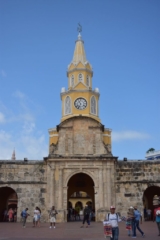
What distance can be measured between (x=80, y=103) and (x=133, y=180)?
18242 mm

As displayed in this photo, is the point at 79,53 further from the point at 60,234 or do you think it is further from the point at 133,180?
the point at 60,234

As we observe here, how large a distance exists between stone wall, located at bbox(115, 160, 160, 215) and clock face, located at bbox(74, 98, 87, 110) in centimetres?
1602

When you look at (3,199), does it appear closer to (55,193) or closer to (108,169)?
(55,193)

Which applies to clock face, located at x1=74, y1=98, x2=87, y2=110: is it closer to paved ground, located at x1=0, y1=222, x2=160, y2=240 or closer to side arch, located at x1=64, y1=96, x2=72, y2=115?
side arch, located at x1=64, y1=96, x2=72, y2=115

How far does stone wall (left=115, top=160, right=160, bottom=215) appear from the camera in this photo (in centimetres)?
2997

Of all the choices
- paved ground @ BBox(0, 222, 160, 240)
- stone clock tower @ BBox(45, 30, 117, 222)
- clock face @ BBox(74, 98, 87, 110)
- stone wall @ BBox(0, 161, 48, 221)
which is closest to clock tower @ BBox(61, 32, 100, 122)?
clock face @ BBox(74, 98, 87, 110)

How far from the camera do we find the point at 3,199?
35156mm

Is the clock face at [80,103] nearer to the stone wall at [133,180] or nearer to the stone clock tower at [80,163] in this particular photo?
the stone clock tower at [80,163]

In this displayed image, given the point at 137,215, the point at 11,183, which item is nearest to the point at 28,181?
the point at 11,183

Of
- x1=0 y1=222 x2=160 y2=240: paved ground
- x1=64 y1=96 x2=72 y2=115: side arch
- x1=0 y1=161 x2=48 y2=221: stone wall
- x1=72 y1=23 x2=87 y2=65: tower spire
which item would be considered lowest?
x1=0 y1=222 x2=160 y2=240: paved ground

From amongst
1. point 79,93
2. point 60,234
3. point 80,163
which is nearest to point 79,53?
point 79,93

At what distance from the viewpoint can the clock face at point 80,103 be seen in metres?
45.4

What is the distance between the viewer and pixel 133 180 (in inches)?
1206

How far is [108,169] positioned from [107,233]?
65.8 ft
